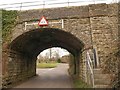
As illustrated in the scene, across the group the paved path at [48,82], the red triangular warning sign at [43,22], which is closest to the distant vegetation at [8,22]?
the red triangular warning sign at [43,22]

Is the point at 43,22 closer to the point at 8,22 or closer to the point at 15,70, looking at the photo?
the point at 8,22

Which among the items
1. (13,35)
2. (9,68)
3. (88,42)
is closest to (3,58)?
(9,68)

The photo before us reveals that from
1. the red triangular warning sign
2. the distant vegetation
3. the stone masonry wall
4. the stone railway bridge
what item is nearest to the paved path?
the stone masonry wall

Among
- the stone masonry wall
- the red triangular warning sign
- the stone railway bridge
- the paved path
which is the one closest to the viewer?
the stone railway bridge

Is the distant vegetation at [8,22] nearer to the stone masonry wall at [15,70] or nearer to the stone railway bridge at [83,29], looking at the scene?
the stone railway bridge at [83,29]

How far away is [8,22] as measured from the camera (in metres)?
11.8

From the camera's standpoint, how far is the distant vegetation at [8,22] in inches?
459

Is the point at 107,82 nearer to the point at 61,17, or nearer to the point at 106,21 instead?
the point at 106,21

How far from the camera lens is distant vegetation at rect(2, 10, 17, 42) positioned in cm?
1166

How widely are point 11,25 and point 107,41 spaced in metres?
5.81

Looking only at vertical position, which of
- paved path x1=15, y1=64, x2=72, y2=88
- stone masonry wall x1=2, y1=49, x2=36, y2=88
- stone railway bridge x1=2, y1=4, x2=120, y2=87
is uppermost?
stone railway bridge x1=2, y1=4, x2=120, y2=87

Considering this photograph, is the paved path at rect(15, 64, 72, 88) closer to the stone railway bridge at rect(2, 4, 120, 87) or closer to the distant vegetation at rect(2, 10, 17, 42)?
the stone railway bridge at rect(2, 4, 120, 87)

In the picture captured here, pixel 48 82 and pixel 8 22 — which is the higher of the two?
pixel 8 22

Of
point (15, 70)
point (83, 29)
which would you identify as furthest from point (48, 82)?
point (83, 29)
